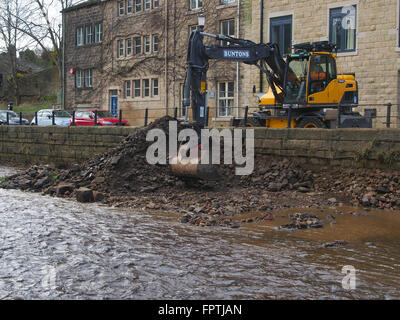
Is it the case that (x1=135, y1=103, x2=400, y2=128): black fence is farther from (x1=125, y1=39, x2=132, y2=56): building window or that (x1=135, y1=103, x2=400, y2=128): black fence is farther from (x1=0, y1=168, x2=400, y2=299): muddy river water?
(x1=125, y1=39, x2=132, y2=56): building window

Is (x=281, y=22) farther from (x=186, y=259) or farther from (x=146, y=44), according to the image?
(x=186, y=259)

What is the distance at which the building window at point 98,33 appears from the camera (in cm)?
3656

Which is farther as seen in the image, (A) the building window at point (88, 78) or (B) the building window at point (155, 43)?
(A) the building window at point (88, 78)

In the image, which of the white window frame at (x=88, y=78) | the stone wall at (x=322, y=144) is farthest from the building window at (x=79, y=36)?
the stone wall at (x=322, y=144)

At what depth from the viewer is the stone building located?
2225cm

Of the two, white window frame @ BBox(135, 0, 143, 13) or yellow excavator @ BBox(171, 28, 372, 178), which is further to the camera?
white window frame @ BBox(135, 0, 143, 13)

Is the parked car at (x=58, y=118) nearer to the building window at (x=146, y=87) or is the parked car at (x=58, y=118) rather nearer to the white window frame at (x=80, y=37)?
the building window at (x=146, y=87)

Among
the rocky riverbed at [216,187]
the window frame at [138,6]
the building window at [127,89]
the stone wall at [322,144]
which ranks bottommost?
the rocky riverbed at [216,187]

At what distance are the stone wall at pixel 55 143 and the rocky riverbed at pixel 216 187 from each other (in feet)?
14.6

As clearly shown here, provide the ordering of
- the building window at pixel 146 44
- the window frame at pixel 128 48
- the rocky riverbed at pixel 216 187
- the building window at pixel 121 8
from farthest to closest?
1. the building window at pixel 121 8
2. the window frame at pixel 128 48
3. the building window at pixel 146 44
4. the rocky riverbed at pixel 216 187

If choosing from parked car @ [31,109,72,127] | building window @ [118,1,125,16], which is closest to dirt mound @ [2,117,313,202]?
parked car @ [31,109,72,127]

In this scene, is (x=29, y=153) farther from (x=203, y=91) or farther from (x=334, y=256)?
(x=334, y=256)

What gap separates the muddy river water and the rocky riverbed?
98 cm

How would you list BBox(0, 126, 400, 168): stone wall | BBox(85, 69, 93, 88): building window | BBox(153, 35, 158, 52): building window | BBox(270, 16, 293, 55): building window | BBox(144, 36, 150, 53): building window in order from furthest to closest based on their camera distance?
BBox(85, 69, 93, 88): building window < BBox(144, 36, 150, 53): building window < BBox(153, 35, 158, 52): building window < BBox(270, 16, 293, 55): building window < BBox(0, 126, 400, 168): stone wall
